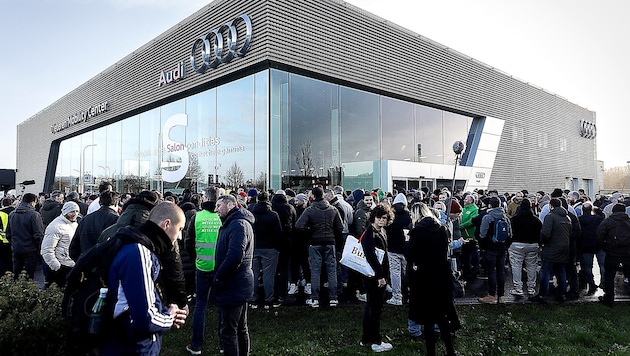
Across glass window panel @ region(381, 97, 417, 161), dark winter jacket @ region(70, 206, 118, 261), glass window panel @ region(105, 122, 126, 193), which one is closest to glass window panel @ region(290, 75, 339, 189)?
glass window panel @ region(381, 97, 417, 161)

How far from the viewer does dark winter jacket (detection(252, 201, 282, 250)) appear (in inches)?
275

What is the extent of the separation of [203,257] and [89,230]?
5.28 ft

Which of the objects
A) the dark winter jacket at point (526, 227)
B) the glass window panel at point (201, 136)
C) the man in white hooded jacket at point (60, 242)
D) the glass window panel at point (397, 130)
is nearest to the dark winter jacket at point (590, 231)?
the dark winter jacket at point (526, 227)

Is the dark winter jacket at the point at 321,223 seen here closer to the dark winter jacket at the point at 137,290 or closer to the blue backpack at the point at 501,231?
the blue backpack at the point at 501,231

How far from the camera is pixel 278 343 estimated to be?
17.8 ft

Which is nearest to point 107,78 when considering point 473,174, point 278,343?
point 473,174

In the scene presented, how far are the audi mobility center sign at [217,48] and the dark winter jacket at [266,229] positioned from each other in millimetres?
10070

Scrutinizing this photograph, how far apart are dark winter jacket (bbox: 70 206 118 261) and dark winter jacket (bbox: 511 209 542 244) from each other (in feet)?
23.0

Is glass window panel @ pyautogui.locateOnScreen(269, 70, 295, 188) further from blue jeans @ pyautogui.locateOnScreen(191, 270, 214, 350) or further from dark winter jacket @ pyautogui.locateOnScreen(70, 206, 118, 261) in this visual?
blue jeans @ pyautogui.locateOnScreen(191, 270, 214, 350)

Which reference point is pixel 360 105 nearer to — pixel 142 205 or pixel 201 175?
pixel 201 175

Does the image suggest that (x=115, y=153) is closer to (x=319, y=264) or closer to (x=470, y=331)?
(x=319, y=264)

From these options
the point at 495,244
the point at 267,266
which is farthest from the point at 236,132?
the point at 495,244

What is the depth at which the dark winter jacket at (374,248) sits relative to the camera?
503 centimetres

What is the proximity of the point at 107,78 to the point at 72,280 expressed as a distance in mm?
27918
